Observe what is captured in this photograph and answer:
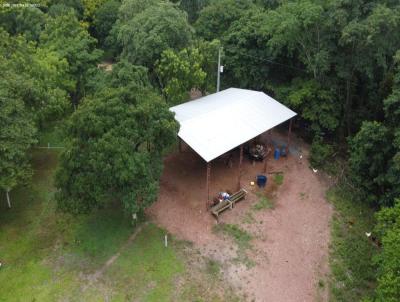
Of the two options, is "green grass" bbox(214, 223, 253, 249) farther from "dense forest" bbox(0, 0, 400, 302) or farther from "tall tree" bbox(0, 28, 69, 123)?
"tall tree" bbox(0, 28, 69, 123)

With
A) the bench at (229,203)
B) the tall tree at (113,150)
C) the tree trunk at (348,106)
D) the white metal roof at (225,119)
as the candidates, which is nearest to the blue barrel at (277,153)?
the white metal roof at (225,119)

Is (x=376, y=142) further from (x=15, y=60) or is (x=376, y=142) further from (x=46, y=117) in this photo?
(x=15, y=60)

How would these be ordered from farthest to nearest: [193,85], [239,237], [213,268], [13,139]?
[193,85] → [239,237] → [13,139] → [213,268]

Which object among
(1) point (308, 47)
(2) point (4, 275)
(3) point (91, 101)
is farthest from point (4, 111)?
(1) point (308, 47)

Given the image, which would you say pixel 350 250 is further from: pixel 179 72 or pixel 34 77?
pixel 34 77

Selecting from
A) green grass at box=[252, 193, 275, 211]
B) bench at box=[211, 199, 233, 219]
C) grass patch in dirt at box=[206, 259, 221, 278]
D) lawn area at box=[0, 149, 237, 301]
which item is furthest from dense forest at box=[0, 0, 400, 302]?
green grass at box=[252, 193, 275, 211]

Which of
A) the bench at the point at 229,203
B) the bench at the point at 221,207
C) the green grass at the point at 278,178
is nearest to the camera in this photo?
the bench at the point at 221,207

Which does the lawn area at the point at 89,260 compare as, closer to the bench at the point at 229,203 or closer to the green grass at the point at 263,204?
the bench at the point at 229,203

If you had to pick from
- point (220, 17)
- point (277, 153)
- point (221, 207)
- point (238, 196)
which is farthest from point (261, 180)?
point (220, 17)
